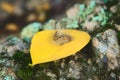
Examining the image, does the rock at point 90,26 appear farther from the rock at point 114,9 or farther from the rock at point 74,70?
the rock at point 74,70

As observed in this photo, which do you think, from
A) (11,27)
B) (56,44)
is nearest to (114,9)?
(56,44)

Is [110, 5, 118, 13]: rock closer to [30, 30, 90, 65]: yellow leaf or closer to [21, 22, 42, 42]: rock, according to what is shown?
[30, 30, 90, 65]: yellow leaf

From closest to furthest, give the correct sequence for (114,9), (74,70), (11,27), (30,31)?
(74,70) → (114,9) → (30,31) → (11,27)

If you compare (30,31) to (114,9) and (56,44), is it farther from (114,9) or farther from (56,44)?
(114,9)

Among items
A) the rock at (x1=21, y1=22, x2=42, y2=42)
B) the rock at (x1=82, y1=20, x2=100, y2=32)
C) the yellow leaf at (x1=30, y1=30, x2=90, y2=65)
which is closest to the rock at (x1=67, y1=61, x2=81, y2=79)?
the yellow leaf at (x1=30, y1=30, x2=90, y2=65)

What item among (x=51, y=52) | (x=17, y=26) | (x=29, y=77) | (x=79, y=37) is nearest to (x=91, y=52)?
(x=79, y=37)

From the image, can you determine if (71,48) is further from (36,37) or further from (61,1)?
(61,1)
